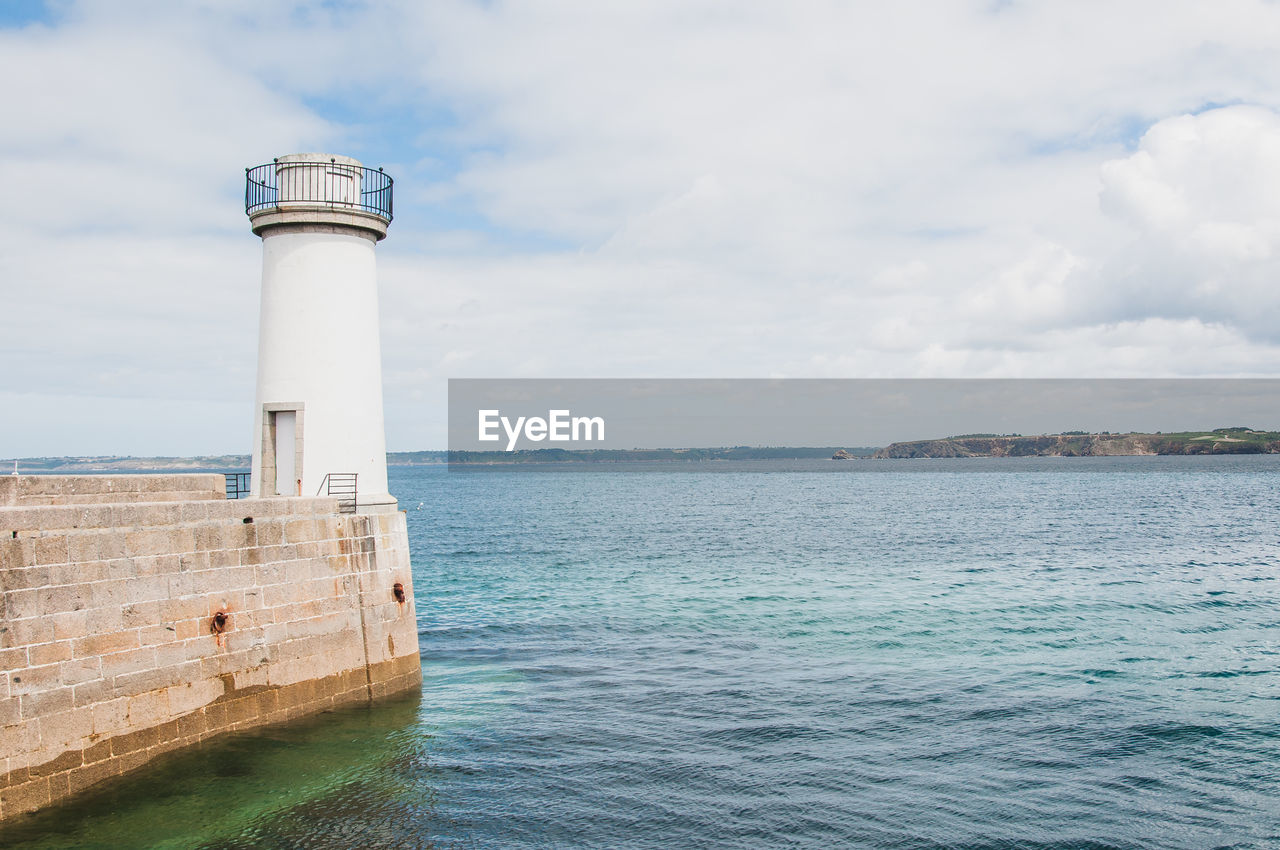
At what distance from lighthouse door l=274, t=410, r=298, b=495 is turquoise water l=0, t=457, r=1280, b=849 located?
4.83 metres

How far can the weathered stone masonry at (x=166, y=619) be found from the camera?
1085cm

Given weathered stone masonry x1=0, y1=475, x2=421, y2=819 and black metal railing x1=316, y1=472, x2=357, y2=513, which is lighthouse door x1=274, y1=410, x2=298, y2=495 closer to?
black metal railing x1=316, y1=472, x2=357, y2=513

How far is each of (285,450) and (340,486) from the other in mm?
1350

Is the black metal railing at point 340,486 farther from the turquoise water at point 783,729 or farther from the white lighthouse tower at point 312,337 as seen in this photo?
the turquoise water at point 783,729

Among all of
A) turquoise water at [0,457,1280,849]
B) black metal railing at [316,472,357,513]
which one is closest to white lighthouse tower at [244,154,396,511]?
black metal railing at [316,472,357,513]

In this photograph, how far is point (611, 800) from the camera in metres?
12.6

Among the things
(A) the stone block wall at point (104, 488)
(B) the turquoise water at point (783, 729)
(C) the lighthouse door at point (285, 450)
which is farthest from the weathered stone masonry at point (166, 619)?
(C) the lighthouse door at point (285, 450)

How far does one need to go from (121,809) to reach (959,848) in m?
10.7

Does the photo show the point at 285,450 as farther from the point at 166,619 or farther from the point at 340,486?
the point at 166,619

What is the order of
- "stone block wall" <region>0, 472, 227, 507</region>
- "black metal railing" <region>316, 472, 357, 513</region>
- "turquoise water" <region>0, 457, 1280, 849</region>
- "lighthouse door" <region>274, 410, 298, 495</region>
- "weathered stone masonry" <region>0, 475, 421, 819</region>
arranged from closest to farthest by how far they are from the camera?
"weathered stone masonry" <region>0, 475, 421, 819</region> → "turquoise water" <region>0, 457, 1280, 849</region> → "stone block wall" <region>0, 472, 227, 507</region> → "black metal railing" <region>316, 472, 357, 513</region> → "lighthouse door" <region>274, 410, 298, 495</region>

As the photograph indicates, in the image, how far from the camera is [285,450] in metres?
17.5

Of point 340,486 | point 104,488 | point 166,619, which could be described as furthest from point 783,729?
point 104,488

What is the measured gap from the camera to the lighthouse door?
17.4 m

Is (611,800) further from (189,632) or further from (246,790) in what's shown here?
(189,632)
